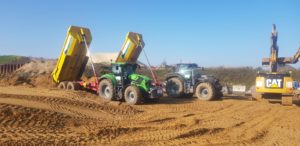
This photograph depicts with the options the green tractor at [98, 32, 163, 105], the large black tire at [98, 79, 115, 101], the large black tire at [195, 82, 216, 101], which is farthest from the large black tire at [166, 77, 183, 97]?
the large black tire at [98, 79, 115, 101]

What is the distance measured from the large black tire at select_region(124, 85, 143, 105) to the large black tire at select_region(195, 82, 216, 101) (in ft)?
12.1

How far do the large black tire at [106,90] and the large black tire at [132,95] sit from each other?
0.65m

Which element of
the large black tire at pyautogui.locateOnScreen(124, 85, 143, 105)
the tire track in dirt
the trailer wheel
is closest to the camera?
the tire track in dirt

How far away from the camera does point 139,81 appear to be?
14.1 metres

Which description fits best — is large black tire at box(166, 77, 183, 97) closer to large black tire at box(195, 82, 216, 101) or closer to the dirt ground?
large black tire at box(195, 82, 216, 101)

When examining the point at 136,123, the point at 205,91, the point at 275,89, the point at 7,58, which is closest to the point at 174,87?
the point at 205,91

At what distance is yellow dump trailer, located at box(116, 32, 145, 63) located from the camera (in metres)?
18.2

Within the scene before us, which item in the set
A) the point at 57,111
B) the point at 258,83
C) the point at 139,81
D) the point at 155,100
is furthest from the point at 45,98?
the point at 258,83

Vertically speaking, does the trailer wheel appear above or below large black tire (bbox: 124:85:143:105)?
above

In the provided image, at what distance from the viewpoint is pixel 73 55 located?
1594cm

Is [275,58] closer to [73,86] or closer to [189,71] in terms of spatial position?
[189,71]

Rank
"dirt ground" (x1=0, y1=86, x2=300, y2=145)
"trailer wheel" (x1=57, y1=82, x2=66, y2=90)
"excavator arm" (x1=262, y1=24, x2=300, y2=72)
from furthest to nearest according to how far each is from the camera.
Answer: "excavator arm" (x1=262, y1=24, x2=300, y2=72), "trailer wheel" (x1=57, y1=82, x2=66, y2=90), "dirt ground" (x1=0, y1=86, x2=300, y2=145)

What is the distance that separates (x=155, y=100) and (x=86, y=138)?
298 inches

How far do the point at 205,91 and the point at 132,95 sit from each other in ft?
13.6
